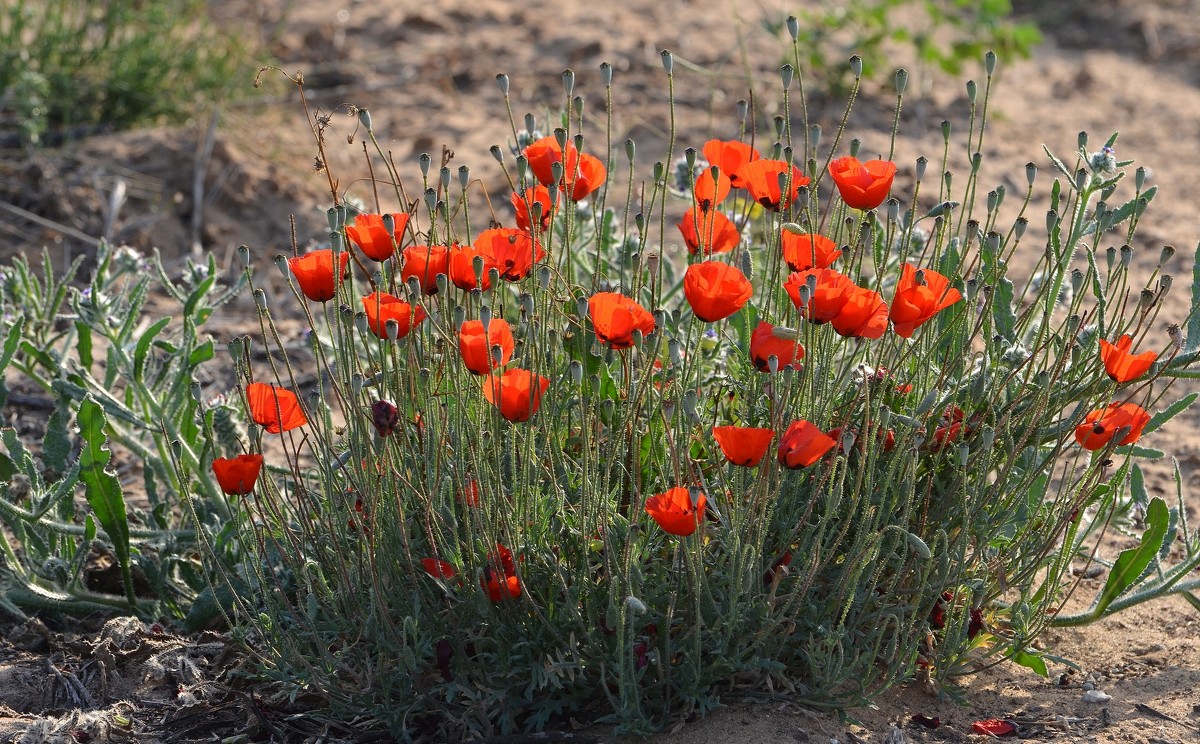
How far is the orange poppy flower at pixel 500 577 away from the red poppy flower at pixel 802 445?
518mm

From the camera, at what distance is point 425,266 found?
2.22 metres

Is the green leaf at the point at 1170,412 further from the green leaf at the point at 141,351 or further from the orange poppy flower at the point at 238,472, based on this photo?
the green leaf at the point at 141,351

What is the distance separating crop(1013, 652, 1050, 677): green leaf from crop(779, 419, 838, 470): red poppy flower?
829 millimetres

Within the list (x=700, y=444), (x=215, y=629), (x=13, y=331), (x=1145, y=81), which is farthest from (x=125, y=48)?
(x=1145, y=81)

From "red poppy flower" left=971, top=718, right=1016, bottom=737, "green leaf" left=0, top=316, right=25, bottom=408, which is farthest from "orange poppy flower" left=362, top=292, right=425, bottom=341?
"red poppy flower" left=971, top=718, right=1016, bottom=737

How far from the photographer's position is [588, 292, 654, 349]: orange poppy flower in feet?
6.46

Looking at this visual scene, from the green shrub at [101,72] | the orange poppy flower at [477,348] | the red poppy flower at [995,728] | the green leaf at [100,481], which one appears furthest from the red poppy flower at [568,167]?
the green shrub at [101,72]

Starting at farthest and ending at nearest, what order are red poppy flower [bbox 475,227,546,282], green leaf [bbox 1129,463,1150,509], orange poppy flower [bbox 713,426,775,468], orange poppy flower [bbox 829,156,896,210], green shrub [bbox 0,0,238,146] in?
green shrub [bbox 0,0,238,146], green leaf [bbox 1129,463,1150,509], red poppy flower [bbox 475,227,546,282], orange poppy flower [bbox 829,156,896,210], orange poppy flower [bbox 713,426,775,468]

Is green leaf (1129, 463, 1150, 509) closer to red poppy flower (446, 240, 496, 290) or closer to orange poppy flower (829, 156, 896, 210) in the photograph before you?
orange poppy flower (829, 156, 896, 210)

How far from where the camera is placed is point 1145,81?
6340 mm

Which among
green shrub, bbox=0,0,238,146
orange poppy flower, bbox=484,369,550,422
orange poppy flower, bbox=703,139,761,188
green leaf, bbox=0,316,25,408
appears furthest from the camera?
green shrub, bbox=0,0,238,146

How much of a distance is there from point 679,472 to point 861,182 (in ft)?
1.85

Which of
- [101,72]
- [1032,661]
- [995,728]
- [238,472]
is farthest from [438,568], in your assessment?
[101,72]

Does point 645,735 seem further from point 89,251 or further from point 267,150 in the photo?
point 267,150
